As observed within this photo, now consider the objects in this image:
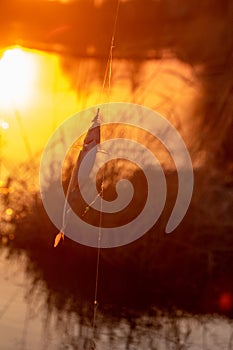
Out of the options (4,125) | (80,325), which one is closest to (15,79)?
(4,125)

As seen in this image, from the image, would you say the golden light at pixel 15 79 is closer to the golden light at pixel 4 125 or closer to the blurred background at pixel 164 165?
the blurred background at pixel 164 165

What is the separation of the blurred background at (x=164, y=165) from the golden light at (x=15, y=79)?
11mm

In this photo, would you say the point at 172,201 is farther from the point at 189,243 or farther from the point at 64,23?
the point at 64,23

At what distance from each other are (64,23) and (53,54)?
316 mm

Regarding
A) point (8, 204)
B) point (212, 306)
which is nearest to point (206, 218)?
point (212, 306)

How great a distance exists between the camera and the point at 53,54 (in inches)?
216

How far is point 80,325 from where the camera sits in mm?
5246

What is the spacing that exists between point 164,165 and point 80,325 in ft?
5.61

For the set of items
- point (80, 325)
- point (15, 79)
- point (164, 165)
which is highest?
point (15, 79)

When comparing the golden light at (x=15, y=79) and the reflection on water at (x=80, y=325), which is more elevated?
the golden light at (x=15, y=79)

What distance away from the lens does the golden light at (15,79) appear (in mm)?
5562

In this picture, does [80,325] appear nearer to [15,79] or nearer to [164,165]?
[164,165]

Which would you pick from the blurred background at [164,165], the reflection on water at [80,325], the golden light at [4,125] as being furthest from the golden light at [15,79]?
the reflection on water at [80,325]

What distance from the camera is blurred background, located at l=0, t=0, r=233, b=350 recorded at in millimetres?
4770
